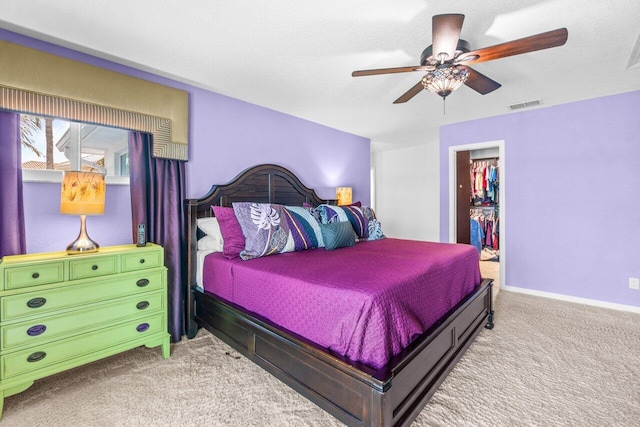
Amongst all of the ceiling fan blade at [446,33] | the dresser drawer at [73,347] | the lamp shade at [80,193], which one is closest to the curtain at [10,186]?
the lamp shade at [80,193]

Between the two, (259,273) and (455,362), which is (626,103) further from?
(259,273)

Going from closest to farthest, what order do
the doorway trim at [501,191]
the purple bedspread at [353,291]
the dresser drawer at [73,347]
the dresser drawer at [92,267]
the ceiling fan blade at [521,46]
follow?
the purple bedspread at [353,291] < the ceiling fan blade at [521,46] < the dresser drawer at [73,347] < the dresser drawer at [92,267] < the doorway trim at [501,191]

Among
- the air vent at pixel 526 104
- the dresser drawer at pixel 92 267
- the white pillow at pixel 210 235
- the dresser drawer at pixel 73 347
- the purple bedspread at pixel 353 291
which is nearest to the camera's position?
the purple bedspread at pixel 353 291

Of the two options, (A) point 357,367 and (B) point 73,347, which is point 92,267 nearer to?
(B) point 73,347

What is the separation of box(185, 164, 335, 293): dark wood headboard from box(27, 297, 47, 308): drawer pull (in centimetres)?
103

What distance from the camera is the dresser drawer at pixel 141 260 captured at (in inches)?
83.8

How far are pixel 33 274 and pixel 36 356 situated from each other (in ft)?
1.60

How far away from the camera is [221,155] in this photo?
10.3 ft

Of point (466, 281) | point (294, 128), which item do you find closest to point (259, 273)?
point (466, 281)

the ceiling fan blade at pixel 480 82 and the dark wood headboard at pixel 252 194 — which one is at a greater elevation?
the ceiling fan blade at pixel 480 82

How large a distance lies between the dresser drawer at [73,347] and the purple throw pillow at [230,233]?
2.27ft

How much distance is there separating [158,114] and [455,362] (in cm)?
307

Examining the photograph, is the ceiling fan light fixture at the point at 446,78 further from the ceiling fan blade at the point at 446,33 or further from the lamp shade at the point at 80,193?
the lamp shade at the point at 80,193

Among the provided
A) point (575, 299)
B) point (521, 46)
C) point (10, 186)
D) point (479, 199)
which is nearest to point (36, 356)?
point (10, 186)
